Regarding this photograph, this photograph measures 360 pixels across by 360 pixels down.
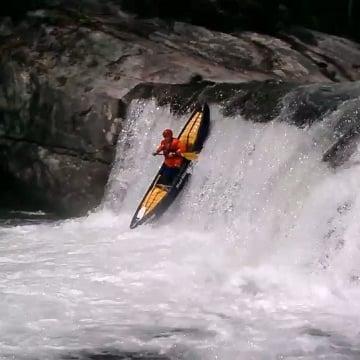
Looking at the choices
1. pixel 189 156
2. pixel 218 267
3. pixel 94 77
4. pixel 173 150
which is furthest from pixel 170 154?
pixel 94 77

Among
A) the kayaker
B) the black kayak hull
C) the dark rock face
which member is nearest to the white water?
the black kayak hull

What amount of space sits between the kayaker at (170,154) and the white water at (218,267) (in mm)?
237

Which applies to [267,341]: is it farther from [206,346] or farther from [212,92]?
[212,92]

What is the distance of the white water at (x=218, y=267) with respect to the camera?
4207 mm

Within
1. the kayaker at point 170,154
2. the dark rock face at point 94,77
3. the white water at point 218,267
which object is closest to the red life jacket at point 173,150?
the kayaker at point 170,154

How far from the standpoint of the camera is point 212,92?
820 centimetres

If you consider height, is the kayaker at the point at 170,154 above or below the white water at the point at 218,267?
above

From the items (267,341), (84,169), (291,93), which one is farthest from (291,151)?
(84,169)

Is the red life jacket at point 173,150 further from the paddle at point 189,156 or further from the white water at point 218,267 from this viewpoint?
the white water at point 218,267

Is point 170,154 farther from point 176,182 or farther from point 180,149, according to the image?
point 176,182

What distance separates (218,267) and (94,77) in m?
4.54

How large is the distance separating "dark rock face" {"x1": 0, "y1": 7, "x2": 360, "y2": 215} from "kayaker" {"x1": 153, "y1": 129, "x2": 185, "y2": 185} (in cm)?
76

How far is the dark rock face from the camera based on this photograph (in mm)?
9141

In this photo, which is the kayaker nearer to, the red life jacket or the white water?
the red life jacket
